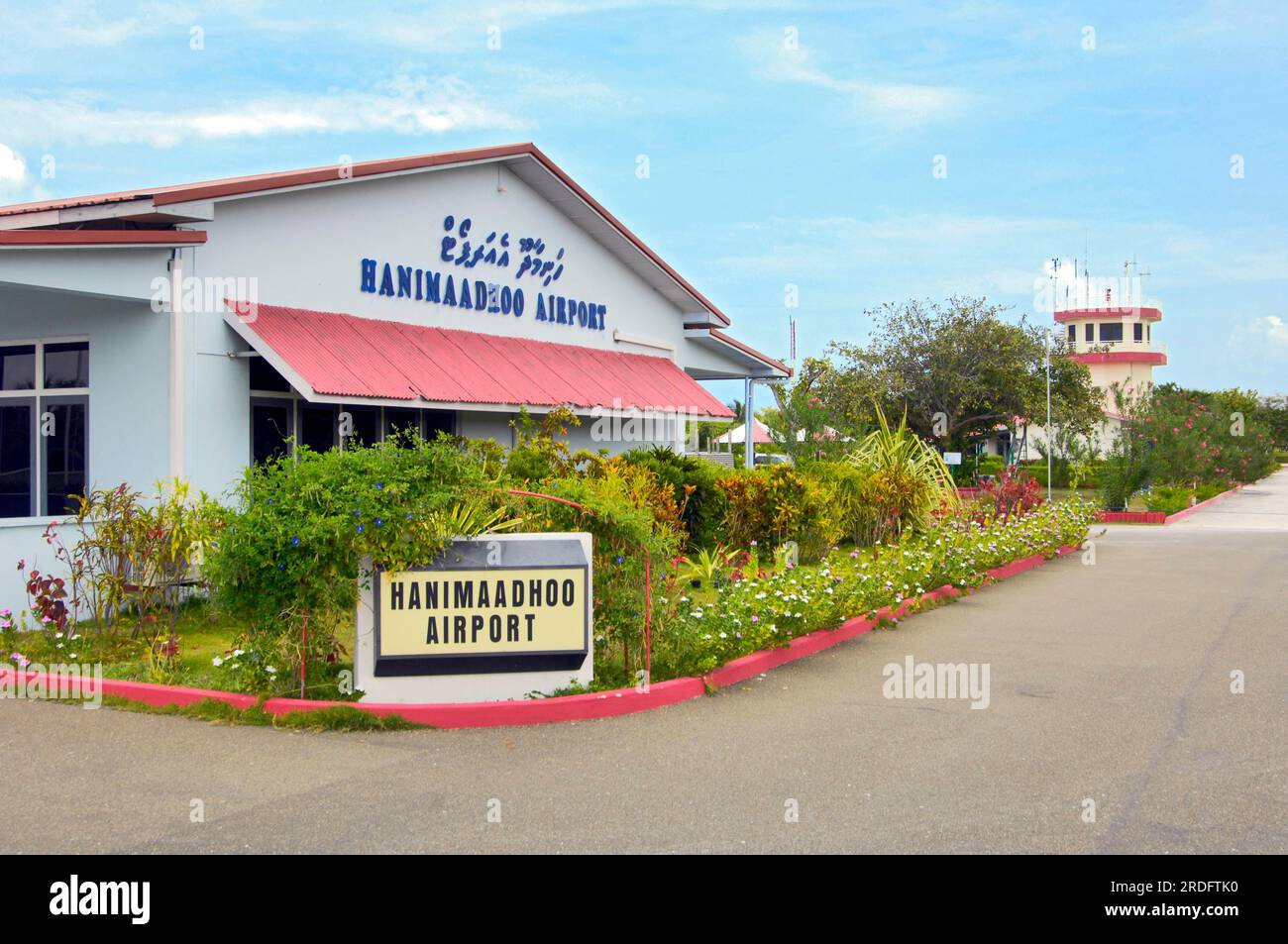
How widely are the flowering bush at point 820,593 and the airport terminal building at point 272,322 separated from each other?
556cm

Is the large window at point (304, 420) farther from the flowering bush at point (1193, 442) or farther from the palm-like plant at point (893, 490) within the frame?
the flowering bush at point (1193, 442)

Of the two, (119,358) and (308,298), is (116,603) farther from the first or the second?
(308,298)

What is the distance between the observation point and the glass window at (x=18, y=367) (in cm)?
1380

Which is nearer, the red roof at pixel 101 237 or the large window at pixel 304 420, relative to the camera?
the red roof at pixel 101 237

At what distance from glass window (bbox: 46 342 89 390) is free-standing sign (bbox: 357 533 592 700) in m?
7.22

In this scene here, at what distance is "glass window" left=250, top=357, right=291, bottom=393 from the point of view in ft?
45.9

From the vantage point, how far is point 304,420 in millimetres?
14891

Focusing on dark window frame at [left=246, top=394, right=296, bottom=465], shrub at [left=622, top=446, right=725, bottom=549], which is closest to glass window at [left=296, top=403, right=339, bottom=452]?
dark window frame at [left=246, top=394, right=296, bottom=465]

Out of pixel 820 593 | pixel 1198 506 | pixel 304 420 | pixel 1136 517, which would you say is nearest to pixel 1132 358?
pixel 1198 506

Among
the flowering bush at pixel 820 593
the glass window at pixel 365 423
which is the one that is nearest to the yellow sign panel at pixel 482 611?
the flowering bush at pixel 820 593

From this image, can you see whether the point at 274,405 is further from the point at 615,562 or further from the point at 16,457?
the point at 615,562

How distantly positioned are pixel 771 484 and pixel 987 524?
409 centimetres

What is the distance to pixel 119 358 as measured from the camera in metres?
13.1

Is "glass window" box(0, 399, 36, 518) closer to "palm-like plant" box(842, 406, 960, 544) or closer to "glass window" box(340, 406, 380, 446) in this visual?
"glass window" box(340, 406, 380, 446)
